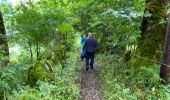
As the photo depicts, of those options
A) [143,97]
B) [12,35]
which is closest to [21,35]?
[12,35]

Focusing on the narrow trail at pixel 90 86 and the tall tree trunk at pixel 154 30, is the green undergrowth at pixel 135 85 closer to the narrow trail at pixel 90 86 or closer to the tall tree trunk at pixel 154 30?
the narrow trail at pixel 90 86

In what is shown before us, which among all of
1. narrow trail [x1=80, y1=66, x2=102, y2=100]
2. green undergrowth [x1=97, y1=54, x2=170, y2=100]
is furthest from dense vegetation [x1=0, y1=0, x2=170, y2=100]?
narrow trail [x1=80, y1=66, x2=102, y2=100]

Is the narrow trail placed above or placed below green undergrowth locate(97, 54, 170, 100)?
below

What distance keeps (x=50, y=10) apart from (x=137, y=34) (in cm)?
424

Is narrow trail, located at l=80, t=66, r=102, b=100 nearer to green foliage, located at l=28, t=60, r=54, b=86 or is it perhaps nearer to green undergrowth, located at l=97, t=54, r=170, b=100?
green undergrowth, located at l=97, t=54, r=170, b=100

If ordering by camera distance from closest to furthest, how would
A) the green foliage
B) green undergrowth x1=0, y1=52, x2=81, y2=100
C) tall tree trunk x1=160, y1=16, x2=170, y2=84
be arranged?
green undergrowth x1=0, y1=52, x2=81, y2=100 → the green foliage → tall tree trunk x1=160, y1=16, x2=170, y2=84

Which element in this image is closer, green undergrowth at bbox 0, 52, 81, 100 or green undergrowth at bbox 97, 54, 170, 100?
green undergrowth at bbox 0, 52, 81, 100

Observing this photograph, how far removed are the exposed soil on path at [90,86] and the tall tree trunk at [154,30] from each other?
241 centimetres

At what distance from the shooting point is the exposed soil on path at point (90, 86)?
892 centimetres

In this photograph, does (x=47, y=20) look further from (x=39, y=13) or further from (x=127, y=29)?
(x=127, y=29)

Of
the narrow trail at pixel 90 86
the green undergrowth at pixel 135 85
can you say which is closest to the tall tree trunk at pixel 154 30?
the green undergrowth at pixel 135 85

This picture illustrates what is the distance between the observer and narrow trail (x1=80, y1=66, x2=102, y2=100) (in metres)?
8.93

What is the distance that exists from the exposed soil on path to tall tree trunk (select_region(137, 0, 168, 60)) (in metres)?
2.41

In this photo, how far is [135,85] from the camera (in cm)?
905
